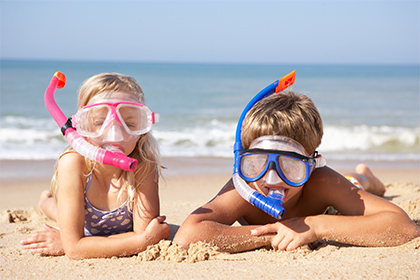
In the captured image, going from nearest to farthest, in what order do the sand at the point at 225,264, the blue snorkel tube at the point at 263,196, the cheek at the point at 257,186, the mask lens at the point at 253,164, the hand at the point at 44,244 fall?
the sand at the point at 225,264
the blue snorkel tube at the point at 263,196
the mask lens at the point at 253,164
the cheek at the point at 257,186
the hand at the point at 44,244

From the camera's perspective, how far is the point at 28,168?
23.8 feet

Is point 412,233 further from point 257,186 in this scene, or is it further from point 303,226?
point 257,186

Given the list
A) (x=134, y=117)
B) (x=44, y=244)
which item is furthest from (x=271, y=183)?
(x=44, y=244)

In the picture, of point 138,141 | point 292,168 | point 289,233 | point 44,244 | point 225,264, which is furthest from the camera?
point 138,141

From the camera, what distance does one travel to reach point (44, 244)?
2998mm

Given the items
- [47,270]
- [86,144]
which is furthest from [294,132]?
[47,270]

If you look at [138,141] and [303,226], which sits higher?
[138,141]

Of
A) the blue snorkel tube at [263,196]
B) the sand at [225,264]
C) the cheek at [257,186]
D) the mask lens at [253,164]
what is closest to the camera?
the sand at [225,264]

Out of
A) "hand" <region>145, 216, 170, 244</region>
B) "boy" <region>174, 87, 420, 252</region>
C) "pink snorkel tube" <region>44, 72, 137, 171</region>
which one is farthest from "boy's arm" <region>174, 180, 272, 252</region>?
"pink snorkel tube" <region>44, 72, 137, 171</region>

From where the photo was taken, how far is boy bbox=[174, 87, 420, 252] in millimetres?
2777

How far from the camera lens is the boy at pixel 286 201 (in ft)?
9.11

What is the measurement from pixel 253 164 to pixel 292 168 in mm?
248

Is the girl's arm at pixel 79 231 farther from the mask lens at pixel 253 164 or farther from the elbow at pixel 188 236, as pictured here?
the mask lens at pixel 253 164

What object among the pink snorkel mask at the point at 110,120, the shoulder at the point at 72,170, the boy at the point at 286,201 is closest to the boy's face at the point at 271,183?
the boy at the point at 286,201
